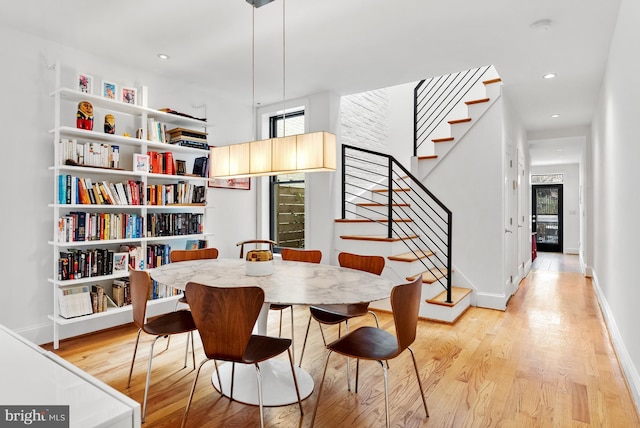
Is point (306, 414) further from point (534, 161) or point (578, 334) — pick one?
point (534, 161)

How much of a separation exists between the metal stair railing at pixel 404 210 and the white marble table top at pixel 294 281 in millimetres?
1926

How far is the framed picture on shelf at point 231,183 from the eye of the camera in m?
4.59

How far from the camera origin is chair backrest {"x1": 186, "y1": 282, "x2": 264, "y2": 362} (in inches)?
65.9

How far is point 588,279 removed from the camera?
6.14m

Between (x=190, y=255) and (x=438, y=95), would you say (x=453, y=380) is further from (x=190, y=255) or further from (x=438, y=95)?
(x=438, y=95)

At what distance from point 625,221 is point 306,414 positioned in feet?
8.58

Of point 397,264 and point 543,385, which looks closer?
point 543,385

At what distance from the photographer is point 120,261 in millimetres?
3473

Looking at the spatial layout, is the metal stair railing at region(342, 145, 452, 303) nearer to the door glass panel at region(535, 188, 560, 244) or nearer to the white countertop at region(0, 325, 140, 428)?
the white countertop at region(0, 325, 140, 428)

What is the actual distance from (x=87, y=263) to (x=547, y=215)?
11389 mm

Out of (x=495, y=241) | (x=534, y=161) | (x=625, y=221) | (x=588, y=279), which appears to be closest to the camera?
(x=625, y=221)

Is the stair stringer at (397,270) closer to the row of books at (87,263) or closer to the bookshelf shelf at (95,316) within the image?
the bookshelf shelf at (95,316)

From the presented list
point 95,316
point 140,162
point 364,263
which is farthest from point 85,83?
point 364,263

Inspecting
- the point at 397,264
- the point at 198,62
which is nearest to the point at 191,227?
the point at 198,62
